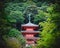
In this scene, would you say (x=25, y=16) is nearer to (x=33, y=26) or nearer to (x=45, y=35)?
(x=33, y=26)

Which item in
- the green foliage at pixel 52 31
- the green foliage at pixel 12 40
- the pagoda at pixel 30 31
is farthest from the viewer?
the pagoda at pixel 30 31

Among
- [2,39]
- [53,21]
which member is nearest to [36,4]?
[2,39]

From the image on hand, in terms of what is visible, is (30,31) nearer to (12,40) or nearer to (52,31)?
(12,40)

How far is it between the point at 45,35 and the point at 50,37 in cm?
121

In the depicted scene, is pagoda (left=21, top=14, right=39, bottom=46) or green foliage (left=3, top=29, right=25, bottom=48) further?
pagoda (left=21, top=14, right=39, bottom=46)

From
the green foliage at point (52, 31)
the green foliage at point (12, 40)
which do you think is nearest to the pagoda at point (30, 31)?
the green foliage at point (12, 40)

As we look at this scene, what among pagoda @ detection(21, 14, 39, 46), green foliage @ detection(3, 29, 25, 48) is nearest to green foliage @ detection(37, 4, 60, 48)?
green foliage @ detection(3, 29, 25, 48)

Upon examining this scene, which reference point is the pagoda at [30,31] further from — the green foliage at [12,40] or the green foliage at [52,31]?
the green foliage at [52,31]

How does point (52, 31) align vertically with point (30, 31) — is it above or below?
above

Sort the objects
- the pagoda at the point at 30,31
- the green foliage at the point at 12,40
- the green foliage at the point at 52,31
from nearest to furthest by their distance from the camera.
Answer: the green foliage at the point at 52,31 < the green foliage at the point at 12,40 < the pagoda at the point at 30,31

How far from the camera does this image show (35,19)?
54.8 metres

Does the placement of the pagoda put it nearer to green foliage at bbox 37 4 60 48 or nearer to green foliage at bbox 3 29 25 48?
green foliage at bbox 3 29 25 48

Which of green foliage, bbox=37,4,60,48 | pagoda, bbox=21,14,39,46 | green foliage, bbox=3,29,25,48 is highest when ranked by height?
green foliage, bbox=37,4,60,48

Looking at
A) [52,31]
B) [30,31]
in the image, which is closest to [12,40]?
[52,31]
